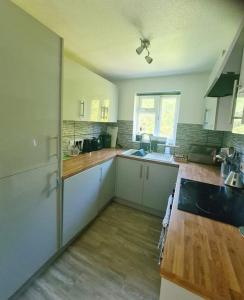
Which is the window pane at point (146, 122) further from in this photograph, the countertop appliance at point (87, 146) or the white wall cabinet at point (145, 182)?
the countertop appliance at point (87, 146)

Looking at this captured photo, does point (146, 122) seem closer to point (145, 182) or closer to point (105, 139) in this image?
point (105, 139)

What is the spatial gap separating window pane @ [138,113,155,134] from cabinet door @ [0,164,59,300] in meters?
2.04

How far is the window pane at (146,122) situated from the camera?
303cm

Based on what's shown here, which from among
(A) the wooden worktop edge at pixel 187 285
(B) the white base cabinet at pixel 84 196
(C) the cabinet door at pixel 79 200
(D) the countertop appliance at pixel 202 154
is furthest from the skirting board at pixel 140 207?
(A) the wooden worktop edge at pixel 187 285

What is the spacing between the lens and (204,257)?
0.70m

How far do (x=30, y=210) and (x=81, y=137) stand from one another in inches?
60.8

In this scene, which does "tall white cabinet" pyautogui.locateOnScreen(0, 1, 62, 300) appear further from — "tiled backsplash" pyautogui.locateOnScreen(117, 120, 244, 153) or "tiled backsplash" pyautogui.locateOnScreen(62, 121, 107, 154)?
"tiled backsplash" pyautogui.locateOnScreen(117, 120, 244, 153)

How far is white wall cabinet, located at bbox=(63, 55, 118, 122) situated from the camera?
71.6 inches

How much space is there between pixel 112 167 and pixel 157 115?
126cm

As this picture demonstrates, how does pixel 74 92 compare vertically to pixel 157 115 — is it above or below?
above

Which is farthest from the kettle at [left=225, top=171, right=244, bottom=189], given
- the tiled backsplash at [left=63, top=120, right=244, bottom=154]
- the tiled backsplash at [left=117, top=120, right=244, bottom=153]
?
the tiled backsplash at [left=117, top=120, right=244, bottom=153]

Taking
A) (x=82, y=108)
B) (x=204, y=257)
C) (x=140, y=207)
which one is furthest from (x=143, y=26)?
(x=140, y=207)

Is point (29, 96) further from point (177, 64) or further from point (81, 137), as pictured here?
point (177, 64)

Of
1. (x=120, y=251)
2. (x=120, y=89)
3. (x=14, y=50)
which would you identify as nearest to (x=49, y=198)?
(x=120, y=251)
